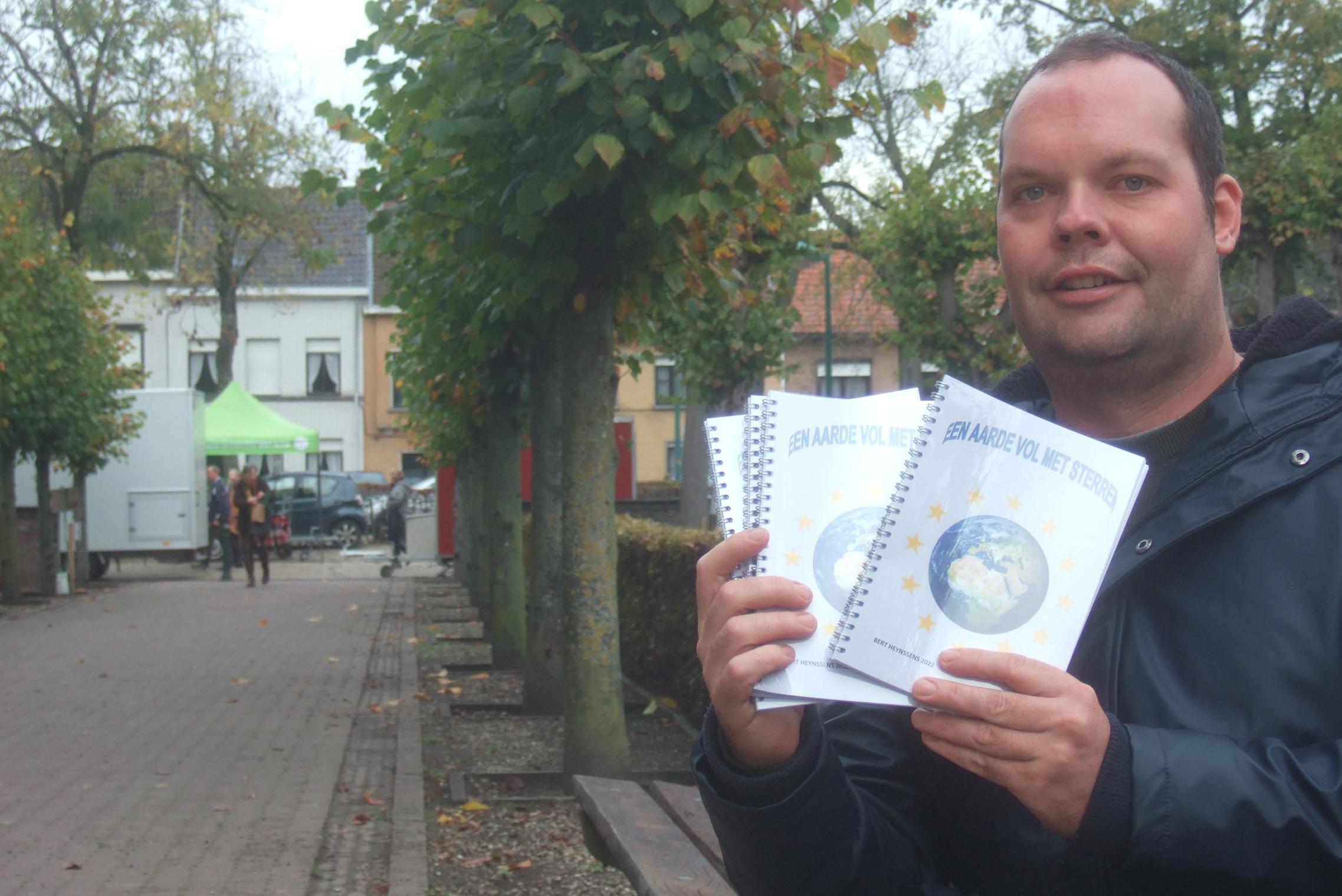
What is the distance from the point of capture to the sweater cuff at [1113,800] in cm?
166

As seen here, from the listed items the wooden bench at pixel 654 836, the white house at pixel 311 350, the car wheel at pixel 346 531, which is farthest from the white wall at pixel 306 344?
the wooden bench at pixel 654 836

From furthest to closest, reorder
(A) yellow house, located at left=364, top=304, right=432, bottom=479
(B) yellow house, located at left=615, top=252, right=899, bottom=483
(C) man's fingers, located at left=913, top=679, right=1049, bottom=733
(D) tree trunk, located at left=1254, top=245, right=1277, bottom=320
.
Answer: (A) yellow house, located at left=364, top=304, right=432, bottom=479 → (B) yellow house, located at left=615, top=252, right=899, bottom=483 → (D) tree trunk, located at left=1254, top=245, right=1277, bottom=320 → (C) man's fingers, located at left=913, top=679, right=1049, bottom=733

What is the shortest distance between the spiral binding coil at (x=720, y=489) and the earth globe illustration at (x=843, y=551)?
0.37 feet

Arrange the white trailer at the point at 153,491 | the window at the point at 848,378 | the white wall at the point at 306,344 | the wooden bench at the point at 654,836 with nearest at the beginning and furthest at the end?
1. the wooden bench at the point at 654,836
2. the white trailer at the point at 153,491
3. the window at the point at 848,378
4. the white wall at the point at 306,344

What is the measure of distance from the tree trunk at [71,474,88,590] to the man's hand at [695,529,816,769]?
26.9 m

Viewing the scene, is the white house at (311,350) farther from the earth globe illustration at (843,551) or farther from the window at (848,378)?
the earth globe illustration at (843,551)

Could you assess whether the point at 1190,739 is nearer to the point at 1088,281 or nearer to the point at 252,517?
the point at 1088,281

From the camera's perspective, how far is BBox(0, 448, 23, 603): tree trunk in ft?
73.2

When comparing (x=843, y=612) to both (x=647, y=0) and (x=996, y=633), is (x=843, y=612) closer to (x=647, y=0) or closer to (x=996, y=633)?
(x=996, y=633)

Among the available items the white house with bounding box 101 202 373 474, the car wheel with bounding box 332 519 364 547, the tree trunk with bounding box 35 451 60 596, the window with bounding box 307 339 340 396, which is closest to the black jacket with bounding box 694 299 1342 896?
the tree trunk with bounding box 35 451 60 596

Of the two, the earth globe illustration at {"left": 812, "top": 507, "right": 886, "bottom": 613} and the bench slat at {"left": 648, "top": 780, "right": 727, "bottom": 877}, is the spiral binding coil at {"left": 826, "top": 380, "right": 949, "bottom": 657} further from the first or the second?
the bench slat at {"left": 648, "top": 780, "right": 727, "bottom": 877}

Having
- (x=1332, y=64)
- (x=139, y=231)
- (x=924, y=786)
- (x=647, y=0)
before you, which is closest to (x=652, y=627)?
(x=647, y=0)

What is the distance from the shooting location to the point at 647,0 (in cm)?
685

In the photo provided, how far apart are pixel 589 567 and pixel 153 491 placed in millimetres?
23583
